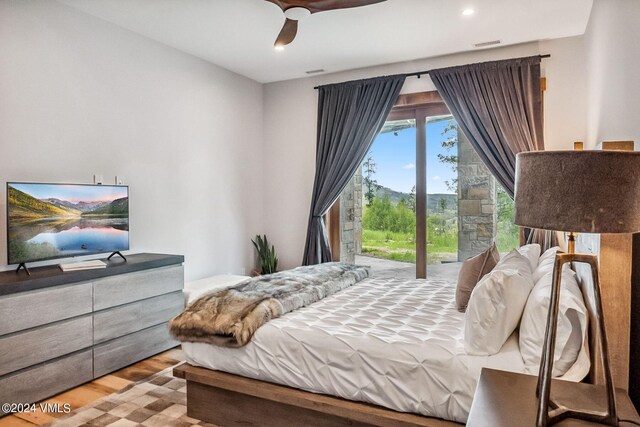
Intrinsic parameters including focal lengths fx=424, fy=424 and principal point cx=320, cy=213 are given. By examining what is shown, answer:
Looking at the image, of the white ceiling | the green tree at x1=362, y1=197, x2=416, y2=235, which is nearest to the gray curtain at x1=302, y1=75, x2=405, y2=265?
the white ceiling

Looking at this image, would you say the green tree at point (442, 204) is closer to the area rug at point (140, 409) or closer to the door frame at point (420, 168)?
the door frame at point (420, 168)

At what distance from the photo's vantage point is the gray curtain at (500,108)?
13.5ft

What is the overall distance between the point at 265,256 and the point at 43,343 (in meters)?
2.89

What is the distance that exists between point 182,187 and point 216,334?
2403mm

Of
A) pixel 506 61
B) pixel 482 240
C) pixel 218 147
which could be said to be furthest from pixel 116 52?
pixel 482 240

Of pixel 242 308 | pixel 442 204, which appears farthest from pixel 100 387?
pixel 442 204

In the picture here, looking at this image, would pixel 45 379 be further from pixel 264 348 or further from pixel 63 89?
pixel 63 89

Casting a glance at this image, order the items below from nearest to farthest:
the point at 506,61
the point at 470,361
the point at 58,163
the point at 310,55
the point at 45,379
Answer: the point at 470,361 < the point at 45,379 < the point at 58,163 < the point at 506,61 < the point at 310,55

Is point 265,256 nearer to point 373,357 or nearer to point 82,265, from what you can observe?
point 82,265

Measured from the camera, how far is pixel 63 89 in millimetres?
3354

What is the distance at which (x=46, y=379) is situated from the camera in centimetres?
277

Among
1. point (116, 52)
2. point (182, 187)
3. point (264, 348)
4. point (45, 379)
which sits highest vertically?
point (116, 52)

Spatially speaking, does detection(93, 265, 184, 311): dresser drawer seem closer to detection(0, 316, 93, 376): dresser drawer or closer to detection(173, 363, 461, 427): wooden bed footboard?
detection(0, 316, 93, 376): dresser drawer

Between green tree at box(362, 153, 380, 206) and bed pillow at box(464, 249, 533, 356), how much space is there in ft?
10.4
